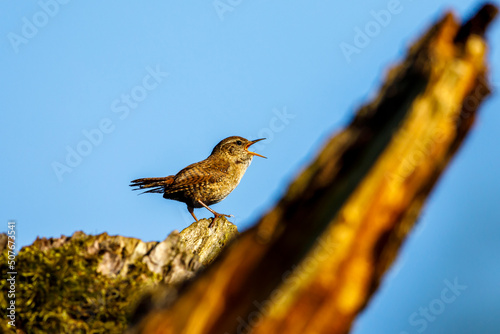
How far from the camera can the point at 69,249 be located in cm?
333

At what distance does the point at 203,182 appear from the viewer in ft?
29.0

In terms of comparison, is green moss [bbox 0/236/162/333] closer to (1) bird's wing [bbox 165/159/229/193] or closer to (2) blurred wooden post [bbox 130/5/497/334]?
(2) blurred wooden post [bbox 130/5/497/334]

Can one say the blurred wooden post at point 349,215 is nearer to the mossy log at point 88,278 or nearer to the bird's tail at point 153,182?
the mossy log at point 88,278

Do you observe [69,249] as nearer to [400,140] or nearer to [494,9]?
[400,140]

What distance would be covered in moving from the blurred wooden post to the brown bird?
673cm

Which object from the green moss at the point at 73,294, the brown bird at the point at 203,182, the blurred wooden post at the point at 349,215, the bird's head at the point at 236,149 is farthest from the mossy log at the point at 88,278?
the bird's head at the point at 236,149

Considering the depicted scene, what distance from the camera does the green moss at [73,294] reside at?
3088mm

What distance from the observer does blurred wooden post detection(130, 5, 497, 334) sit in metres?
1.69

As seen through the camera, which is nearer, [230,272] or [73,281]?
[230,272]

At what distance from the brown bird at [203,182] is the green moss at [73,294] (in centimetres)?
519

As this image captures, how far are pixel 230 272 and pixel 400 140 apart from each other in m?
0.69

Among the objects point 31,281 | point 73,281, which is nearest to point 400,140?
point 73,281

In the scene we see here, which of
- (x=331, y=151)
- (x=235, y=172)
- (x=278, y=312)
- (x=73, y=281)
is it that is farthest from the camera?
(x=235, y=172)

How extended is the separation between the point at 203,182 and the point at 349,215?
7226 millimetres
